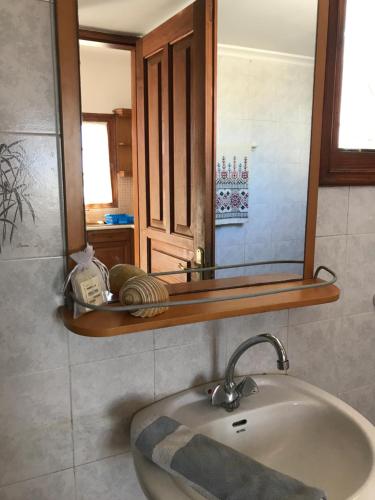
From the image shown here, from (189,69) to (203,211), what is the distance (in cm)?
38

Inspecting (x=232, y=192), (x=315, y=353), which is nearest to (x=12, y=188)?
(x=232, y=192)

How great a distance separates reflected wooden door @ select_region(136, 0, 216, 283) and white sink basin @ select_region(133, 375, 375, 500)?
0.35 m

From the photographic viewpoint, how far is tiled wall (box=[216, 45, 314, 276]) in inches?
Result: 48.0

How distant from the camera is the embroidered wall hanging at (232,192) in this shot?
4.02ft

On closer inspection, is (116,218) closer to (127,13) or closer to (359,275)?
(127,13)

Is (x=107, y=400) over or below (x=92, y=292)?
below

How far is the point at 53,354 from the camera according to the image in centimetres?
98

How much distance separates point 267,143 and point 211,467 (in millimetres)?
879

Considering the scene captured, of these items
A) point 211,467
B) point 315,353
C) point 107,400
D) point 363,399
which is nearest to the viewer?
point 211,467

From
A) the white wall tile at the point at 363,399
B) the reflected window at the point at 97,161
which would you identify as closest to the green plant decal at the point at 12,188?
the reflected window at the point at 97,161

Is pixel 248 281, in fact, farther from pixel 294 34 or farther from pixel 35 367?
pixel 294 34

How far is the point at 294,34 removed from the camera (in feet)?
4.00

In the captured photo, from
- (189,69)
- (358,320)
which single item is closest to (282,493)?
(358,320)

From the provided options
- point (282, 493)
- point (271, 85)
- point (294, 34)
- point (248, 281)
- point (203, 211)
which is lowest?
point (282, 493)
